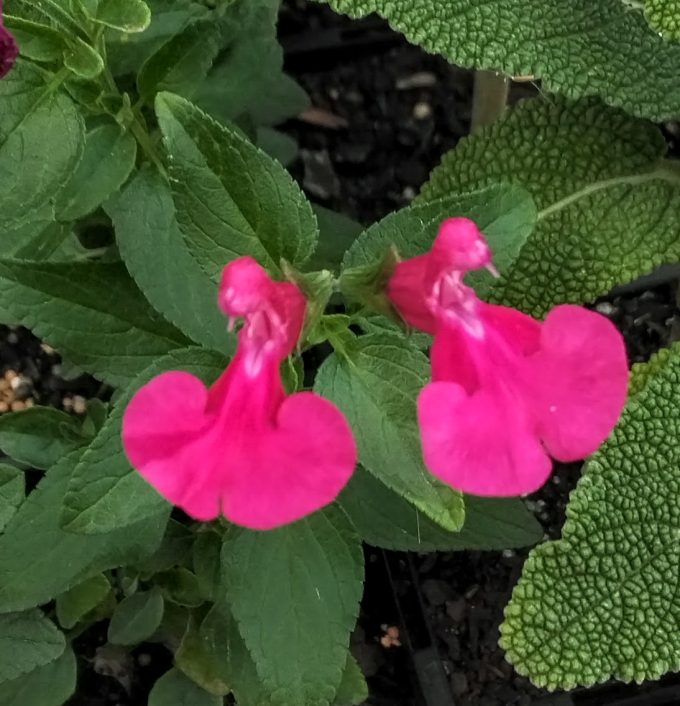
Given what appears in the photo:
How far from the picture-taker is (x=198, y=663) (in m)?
0.89

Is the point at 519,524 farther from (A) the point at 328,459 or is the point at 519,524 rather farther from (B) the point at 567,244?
(A) the point at 328,459

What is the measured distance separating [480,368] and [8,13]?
38 cm

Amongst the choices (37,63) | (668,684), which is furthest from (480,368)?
(668,684)

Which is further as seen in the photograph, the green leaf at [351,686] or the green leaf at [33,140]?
the green leaf at [351,686]

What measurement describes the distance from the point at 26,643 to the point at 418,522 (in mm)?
317

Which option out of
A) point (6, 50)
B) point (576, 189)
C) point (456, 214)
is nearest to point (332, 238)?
point (576, 189)

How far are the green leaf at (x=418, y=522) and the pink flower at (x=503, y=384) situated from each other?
29 cm

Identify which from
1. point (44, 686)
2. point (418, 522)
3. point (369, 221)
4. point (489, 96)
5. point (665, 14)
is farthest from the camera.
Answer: point (369, 221)

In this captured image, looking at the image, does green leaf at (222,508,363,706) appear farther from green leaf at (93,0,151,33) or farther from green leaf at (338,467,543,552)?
green leaf at (93,0,151,33)

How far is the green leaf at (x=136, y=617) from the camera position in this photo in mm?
850

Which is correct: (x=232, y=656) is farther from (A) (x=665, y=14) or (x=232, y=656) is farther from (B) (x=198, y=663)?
(A) (x=665, y=14)

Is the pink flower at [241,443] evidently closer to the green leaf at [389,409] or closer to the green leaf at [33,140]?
the green leaf at [389,409]

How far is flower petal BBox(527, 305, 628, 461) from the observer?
451 mm

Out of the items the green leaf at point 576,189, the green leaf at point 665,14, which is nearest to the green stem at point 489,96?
the green leaf at point 576,189
